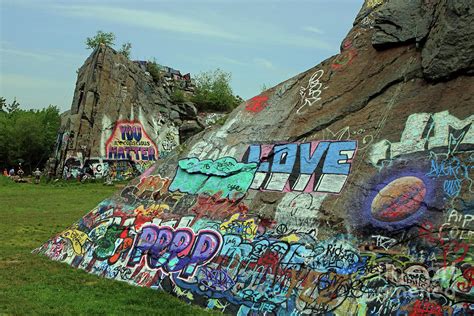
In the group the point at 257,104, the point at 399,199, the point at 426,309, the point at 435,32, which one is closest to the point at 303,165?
the point at 399,199

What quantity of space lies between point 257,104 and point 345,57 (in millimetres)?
2325

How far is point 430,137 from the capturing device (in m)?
8.07

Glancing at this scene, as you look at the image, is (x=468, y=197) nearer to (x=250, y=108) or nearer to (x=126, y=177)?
(x=250, y=108)

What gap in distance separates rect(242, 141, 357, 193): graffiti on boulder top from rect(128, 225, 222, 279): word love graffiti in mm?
1413

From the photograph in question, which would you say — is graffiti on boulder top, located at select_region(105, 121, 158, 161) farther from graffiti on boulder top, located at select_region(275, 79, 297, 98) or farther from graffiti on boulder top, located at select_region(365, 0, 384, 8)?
graffiti on boulder top, located at select_region(275, 79, 297, 98)

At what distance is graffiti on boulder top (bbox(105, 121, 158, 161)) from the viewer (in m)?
38.3

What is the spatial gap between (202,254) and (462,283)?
182 inches

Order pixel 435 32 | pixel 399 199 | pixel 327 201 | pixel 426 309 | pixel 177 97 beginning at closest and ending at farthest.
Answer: pixel 426 309 → pixel 399 199 → pixel 327 201 → pixel 435 32 → pixel 177 97

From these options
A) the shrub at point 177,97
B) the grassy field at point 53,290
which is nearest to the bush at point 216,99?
the shrub at point 177,97

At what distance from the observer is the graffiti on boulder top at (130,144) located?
126ft

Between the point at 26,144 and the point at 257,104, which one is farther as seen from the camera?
the point at 26,144

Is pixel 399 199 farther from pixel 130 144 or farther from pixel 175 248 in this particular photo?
pixel 130 144

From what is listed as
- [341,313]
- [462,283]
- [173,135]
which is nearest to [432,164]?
[462,283]

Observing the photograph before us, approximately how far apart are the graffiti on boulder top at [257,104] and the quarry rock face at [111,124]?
27.2 metres
